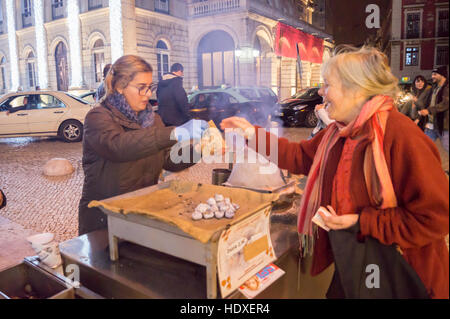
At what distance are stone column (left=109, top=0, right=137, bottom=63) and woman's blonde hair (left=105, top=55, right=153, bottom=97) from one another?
1586cm

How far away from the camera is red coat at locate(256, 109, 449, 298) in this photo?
3.70 feet

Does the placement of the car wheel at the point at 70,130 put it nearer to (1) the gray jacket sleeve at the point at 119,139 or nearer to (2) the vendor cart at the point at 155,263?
(1) the gray jacket sleeve at the point at 119,139

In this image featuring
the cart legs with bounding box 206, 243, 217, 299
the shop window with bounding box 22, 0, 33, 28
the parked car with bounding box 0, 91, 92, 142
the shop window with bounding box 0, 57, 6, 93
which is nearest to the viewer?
the cart legs with bounding box 206, 243, 217, 299

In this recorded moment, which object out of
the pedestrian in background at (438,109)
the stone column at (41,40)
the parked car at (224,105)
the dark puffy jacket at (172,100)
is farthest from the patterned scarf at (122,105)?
the stone column at (41,40)

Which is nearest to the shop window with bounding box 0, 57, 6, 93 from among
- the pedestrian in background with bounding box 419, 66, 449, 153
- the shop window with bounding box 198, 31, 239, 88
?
the shop window with bounding box 198, 31, 239, 88

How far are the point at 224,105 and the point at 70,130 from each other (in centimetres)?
468

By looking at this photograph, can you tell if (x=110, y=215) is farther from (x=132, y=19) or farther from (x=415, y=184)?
(x=132, y=19)

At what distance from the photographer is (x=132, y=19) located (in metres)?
17.0

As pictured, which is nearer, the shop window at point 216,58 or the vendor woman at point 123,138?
the vendor woman at point 123,138

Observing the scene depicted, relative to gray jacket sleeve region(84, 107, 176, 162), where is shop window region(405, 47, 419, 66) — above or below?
above

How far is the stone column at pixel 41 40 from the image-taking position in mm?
21328

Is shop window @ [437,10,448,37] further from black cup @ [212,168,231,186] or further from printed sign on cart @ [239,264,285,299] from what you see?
black cup @ [212,168,231,186]

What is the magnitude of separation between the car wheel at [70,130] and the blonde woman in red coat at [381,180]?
992 cm

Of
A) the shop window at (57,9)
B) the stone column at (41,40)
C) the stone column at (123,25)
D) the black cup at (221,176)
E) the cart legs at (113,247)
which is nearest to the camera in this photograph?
the cart legs at (113,247)
